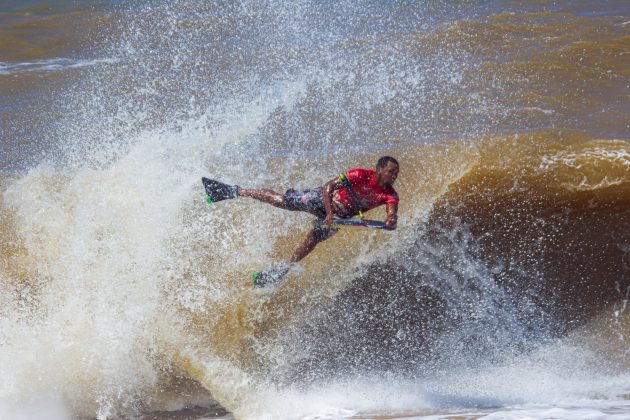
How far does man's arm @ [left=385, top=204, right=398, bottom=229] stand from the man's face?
0.67 ft

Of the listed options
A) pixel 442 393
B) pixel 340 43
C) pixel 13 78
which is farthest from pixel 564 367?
pixel 13 78

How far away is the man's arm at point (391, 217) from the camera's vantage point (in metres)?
5.73

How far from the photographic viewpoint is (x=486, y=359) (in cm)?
655

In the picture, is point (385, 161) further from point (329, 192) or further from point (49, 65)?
point (49, 65)

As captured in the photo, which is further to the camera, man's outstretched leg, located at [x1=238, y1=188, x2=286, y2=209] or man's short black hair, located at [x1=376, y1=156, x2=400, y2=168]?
man's outstretched leg, located at [x1=238, y1=188, x2=286, y2=209]

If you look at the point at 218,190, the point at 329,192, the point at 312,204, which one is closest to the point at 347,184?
the point at 329,192

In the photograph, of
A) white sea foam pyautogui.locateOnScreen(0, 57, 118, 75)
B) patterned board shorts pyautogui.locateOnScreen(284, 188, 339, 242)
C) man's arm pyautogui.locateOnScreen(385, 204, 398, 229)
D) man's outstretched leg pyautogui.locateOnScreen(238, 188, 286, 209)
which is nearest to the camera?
man's arm pyautogui.locateOnScreen(385, 204, 398, 229)

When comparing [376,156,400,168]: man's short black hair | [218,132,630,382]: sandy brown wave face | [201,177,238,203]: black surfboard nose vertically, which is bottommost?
[218,132,630,382]: sandy brown wave face

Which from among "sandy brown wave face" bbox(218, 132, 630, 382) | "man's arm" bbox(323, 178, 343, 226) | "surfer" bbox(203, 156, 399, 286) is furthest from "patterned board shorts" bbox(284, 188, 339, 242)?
"sandy brown wave face" bbox(218, 132, 630, 382)

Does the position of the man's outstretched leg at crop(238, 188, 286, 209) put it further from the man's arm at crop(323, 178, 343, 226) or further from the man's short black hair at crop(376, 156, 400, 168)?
the man's short black hair at crop(376, 156, 400, 168)

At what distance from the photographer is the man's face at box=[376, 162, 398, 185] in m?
5.77

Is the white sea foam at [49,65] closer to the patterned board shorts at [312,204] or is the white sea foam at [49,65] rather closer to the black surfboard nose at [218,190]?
the black surfboard nose at [218,190]

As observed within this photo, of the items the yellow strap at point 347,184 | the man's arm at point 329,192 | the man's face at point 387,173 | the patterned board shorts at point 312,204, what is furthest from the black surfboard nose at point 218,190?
the man's face at point 387,173

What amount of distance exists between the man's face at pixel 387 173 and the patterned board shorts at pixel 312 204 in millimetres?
623
